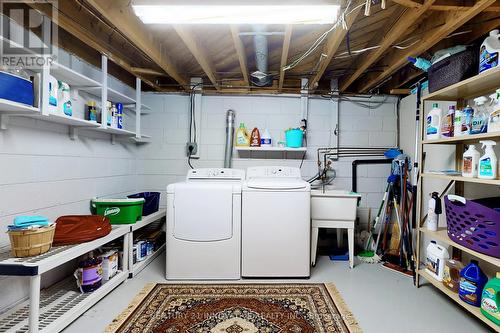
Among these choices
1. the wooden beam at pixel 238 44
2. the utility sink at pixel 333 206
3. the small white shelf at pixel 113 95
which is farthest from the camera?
the utility sink at pixel 333 206

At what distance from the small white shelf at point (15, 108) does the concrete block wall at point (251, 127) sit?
1.85m

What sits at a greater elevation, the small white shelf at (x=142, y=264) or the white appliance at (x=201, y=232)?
the white appliance at (x=201, y=232)

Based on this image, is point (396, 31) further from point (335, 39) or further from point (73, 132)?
point (73, 132)

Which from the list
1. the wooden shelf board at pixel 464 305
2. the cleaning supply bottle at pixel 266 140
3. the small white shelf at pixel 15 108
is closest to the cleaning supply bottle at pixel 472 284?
the wooden shelf board at pixel 464 305

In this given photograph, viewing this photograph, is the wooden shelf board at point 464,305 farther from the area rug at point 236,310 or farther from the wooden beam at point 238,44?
the wooden beam at point 238,44

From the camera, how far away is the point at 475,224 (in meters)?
1.76

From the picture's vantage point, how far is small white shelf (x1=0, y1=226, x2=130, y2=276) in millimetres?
1408

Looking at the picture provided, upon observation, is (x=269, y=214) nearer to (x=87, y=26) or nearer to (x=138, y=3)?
(x=138, y=3)

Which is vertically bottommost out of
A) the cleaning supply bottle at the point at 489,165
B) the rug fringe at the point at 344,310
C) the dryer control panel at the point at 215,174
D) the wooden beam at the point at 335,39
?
the rug fringe at the point at 344,310

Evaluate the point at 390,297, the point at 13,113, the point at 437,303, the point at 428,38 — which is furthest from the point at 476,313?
the point at 13,113

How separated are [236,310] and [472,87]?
250 centimetres

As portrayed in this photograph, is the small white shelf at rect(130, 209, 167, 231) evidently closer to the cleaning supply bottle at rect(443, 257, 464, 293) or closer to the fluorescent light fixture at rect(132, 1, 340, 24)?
the fluorescent light fixture at rect(132, 1, 340, 24)

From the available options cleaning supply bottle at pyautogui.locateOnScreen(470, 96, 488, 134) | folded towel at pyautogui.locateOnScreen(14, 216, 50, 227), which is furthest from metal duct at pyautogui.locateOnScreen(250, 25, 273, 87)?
folded towel at pyautogui.locateOnScreen(14, 216, 50, 227)

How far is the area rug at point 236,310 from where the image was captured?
1763mm
